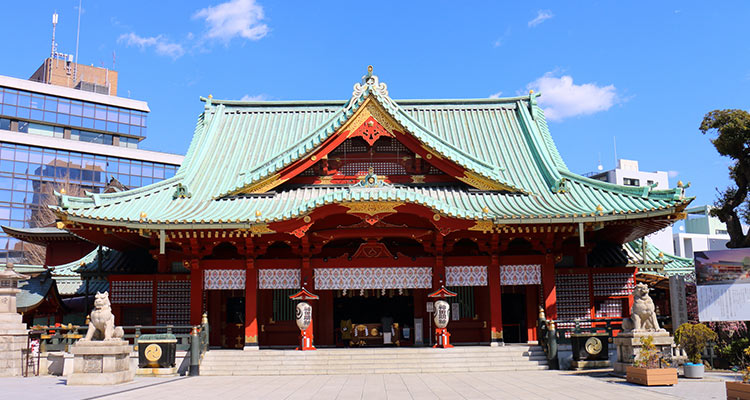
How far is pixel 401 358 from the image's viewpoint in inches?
788

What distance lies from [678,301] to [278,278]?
530 inches

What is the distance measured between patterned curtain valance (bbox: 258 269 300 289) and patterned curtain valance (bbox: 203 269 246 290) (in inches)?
26.5

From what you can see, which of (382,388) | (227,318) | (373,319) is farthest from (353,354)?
(227,318)

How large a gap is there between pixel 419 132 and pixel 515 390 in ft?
34.9

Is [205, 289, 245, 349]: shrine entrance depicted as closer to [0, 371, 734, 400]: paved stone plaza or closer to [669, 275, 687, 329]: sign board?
[0, 371, 734, 400]: paved stone plaza

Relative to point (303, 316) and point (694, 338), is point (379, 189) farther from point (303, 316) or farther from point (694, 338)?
point (694, 338)

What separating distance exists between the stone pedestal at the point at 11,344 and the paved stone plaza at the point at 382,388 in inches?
44.4

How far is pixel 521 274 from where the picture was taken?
22047mm

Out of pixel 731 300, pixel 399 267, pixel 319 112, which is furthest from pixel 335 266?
Answer: pixel 731 300

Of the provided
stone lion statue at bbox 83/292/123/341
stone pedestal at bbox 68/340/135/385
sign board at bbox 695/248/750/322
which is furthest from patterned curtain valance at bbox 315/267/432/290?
sign board at bbox 695/248/750/322

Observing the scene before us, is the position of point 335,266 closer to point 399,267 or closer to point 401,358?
point 399,267

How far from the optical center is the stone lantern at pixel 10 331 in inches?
745

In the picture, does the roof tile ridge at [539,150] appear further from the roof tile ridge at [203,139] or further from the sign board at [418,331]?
the roof tile ridge at [203,139]

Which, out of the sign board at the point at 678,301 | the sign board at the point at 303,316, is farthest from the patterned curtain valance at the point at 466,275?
the sign board at the point at 678,301
